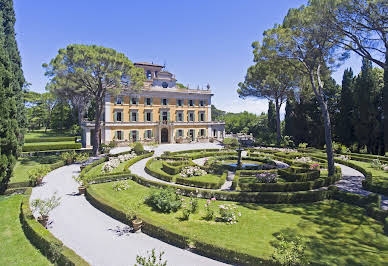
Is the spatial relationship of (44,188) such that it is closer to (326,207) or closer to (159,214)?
(159,214)

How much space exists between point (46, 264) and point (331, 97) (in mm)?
39334

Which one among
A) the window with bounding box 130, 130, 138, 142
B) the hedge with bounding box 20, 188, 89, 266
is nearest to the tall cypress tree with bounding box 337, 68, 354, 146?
the window with bounding box 130, 130, 138, 142

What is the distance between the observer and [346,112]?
2956cm

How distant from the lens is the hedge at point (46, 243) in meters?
6.36

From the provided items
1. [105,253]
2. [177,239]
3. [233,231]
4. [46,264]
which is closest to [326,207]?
[233,231]

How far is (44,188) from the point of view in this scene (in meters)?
14.9

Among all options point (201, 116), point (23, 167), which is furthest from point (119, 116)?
point (23, 167)

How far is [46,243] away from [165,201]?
4872 mm

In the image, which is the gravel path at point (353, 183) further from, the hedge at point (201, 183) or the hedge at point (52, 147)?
the hedge at point (52, 147)

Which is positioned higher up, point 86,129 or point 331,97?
point 331,97

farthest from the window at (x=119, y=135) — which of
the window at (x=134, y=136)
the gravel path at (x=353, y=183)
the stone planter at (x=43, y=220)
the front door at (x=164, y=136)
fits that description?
the gravel path at (x=353, y=183)

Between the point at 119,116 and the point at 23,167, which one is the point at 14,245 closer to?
the point at 23,167

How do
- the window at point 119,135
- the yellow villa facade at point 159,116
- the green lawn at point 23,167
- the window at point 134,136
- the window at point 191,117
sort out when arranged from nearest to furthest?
the green lawn at point 23,167
the yellow villa facade at point 159,116
the window at point 119,135
the window at point 134,136
the window at point 191,117

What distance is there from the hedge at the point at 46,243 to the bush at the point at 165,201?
14.7ft
